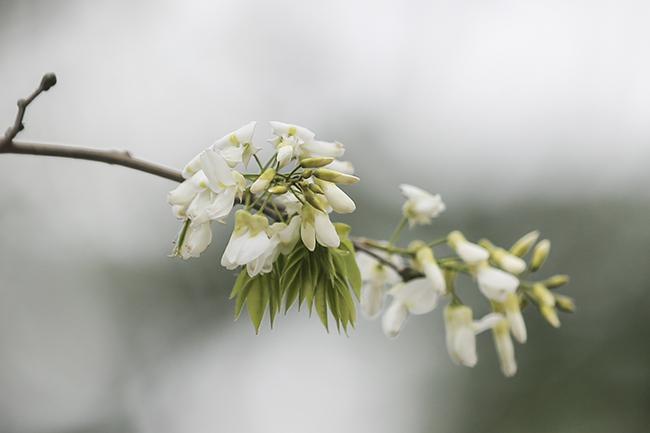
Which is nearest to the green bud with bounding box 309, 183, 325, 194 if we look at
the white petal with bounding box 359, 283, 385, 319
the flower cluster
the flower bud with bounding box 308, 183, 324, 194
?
the flower bud with bounding box 308, 183, 324, 194

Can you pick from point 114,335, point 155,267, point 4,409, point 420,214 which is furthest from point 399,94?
point 420,214

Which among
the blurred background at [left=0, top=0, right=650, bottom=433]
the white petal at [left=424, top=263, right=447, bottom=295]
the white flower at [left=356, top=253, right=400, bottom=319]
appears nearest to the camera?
the white petal at [left=424, top=263, right=447, bottom=295]

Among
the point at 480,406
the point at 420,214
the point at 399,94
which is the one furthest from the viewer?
the point at 399,94

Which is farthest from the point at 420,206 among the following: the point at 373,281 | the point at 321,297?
the point at 321,297

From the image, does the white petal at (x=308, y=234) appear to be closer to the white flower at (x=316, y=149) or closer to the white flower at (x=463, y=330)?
the white flower at (x=316, y=149)

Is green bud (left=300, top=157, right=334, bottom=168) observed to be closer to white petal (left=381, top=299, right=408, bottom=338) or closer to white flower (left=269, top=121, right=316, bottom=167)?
white flower (left=269, top=121, right=316, bottom=167)

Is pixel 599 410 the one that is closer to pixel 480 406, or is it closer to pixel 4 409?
pixel 480 406

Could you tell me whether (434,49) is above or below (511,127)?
above
